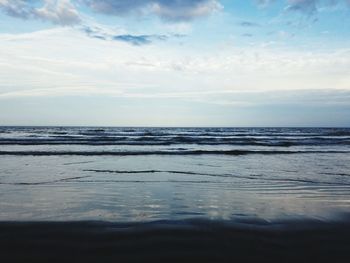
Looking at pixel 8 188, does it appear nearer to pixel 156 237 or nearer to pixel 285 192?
pixel 156 237

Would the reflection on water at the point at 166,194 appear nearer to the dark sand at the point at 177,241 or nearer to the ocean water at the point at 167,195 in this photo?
the ocean water at the point at 167,195

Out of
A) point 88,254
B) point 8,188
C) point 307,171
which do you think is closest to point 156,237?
point 88,254

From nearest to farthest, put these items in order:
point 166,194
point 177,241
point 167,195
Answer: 1. point 177,241
2. point 167,195
3. point 166,194

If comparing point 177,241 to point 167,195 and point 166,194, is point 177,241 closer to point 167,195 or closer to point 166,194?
point 167,195

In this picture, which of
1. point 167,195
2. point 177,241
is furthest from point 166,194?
point 177,241

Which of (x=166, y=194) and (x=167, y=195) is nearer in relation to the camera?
(x=167, y=195)

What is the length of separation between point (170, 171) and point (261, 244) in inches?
298

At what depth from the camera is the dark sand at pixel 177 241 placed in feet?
12.8

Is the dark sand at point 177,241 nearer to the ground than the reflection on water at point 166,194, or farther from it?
farther from it

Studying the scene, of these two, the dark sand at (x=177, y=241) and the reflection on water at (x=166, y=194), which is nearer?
the dark sand at (x=177, y=241)

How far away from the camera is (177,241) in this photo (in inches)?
173

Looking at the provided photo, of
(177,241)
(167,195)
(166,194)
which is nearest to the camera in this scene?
(177,241)

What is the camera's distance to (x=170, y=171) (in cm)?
1176

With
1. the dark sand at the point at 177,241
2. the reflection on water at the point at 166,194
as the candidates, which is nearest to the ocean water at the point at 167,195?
the reflection on water at the point at 166,194
